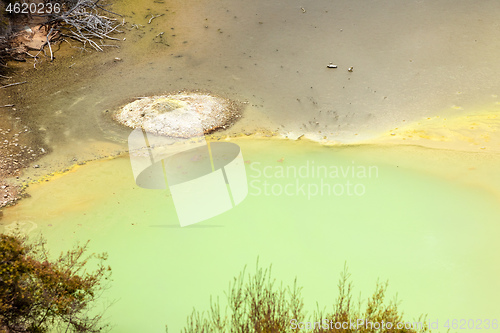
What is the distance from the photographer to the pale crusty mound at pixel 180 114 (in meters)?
9.45

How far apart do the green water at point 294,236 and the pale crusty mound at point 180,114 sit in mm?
1027

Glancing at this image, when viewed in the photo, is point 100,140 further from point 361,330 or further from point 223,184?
point 361,330

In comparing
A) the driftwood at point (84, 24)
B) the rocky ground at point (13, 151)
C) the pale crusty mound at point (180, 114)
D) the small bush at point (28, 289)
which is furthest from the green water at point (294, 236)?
the driftwood at point (84, 24)

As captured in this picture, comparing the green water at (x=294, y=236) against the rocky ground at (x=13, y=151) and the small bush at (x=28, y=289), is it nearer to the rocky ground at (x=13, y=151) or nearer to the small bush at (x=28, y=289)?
the rocky ground at (x=13, y=151)

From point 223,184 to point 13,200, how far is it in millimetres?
3320

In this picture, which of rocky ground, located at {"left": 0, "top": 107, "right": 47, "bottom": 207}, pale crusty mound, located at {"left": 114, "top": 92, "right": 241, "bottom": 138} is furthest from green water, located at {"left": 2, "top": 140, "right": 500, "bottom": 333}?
pale crusty mound, located at {"left": 114, "top": 92, "right": 241, "bottom": 138}

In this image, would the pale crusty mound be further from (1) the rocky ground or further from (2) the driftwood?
(2) the driftwood

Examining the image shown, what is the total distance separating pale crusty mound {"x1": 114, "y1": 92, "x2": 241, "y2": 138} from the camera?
9.45 metres

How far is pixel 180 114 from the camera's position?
964cm

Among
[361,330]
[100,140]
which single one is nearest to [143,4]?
[100,140]

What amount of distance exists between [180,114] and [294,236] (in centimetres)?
356

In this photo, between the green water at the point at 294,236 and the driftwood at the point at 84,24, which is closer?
the green water at the point at 294,236

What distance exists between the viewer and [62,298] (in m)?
5.29

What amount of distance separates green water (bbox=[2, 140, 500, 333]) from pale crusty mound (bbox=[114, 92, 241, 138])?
1027 mm
